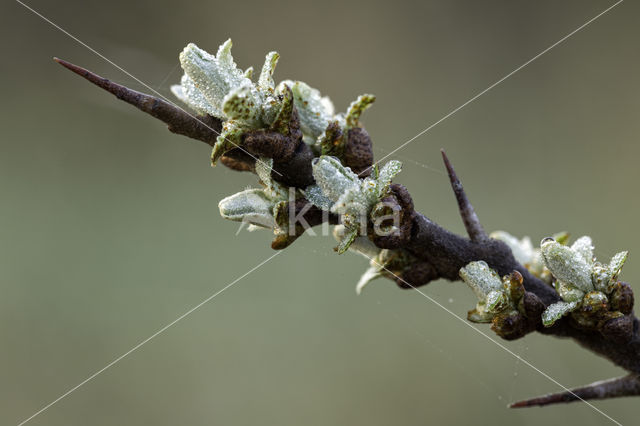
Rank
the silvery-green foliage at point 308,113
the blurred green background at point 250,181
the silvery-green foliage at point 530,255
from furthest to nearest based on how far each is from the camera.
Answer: the blurred green background at point 250,181 < the silvery-green foliage at point 530,255 < the silvery-green foliage at point 308,113

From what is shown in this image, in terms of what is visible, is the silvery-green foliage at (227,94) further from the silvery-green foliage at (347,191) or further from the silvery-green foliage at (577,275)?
the silvery-green foliage at (577,275)

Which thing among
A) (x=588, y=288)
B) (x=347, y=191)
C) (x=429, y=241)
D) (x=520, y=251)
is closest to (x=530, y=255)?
(x=520, y=251)

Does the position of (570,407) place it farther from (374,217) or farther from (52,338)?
(52,338)

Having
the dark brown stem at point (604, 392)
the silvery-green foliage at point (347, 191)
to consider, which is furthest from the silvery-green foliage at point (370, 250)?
the dark brown stem at point (604, 392)

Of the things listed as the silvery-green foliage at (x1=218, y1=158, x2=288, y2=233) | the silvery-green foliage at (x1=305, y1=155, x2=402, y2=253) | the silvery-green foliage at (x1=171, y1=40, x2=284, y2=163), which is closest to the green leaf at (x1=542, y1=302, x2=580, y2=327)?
the silvery-green foliage at (x1=305, y1=155, x2=402, y2=253)

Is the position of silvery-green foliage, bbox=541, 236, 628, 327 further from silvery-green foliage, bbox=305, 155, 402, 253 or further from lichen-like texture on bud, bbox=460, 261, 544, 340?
silvery-green foliage, bbox=305, 155, 402, 253
